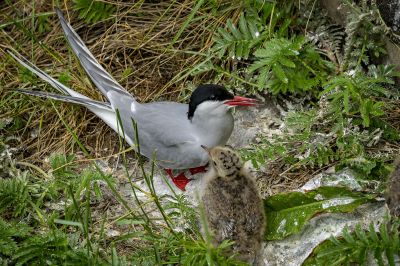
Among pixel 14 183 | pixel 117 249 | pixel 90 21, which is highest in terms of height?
pixel 90 21

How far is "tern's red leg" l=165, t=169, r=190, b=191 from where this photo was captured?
5.37 metres

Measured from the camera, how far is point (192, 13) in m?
5.76

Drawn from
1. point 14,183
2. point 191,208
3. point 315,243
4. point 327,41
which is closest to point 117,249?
point 191,208

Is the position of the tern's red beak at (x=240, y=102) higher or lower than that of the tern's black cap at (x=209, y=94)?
lower

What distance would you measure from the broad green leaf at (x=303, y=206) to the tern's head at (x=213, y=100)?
0.77 m

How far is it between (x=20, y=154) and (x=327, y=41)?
2464mm

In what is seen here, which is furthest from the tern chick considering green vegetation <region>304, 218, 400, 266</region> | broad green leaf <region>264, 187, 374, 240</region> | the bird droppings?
green vegetation <region>304, 218, 400, 266</region>

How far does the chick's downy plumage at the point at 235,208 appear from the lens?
4391 millimetres

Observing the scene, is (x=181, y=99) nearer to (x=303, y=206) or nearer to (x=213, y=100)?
(x=213, y=100)

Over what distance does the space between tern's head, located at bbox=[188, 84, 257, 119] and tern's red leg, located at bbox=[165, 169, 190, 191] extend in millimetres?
566

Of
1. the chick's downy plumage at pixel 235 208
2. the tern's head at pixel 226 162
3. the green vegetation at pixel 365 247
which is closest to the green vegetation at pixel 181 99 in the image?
the green vegetation at pixel 365 247

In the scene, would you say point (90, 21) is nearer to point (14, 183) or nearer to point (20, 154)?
point (20, 154)

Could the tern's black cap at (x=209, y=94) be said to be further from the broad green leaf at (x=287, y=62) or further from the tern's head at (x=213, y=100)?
the broad green leaf at (x=287, y=62)

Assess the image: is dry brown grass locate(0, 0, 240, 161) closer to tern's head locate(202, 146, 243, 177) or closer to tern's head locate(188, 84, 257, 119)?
tern's head locate(188, 84, 257, 119)
